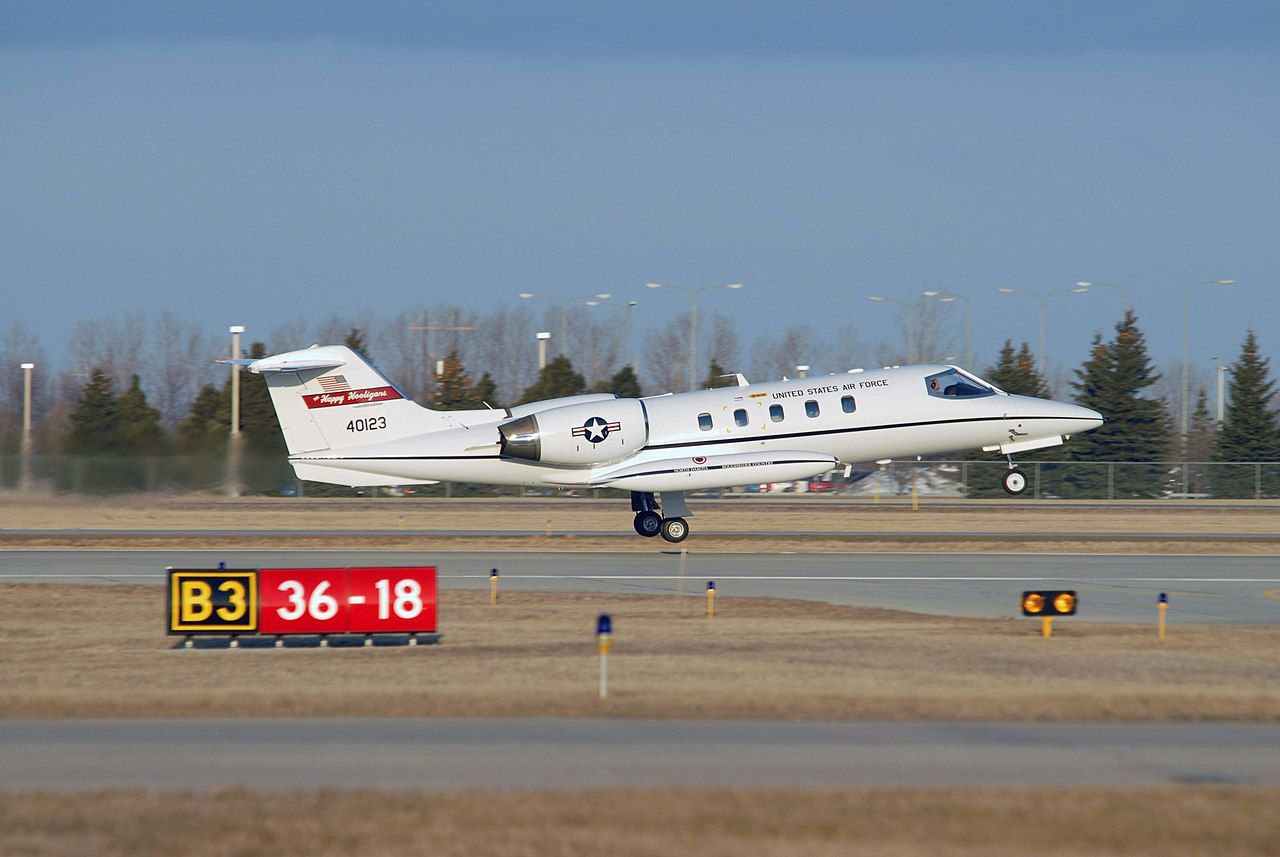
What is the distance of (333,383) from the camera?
33.9 m

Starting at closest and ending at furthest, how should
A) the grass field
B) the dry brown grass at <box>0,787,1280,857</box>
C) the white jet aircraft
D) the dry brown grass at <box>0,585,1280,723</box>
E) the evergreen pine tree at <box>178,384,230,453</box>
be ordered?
the dry brown grass at <box>0,787,1280,857</box>, the dry brown grass at <box>0,585,1280,723</box>, the white jet aircraft, the grass field, the evergreen pine tree at <box>178,384,230,453</box>

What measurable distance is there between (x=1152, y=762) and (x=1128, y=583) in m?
16.8

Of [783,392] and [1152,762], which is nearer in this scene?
[1152,762]

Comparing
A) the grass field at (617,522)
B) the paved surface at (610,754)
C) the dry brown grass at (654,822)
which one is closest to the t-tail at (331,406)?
the grass field at (617,522)

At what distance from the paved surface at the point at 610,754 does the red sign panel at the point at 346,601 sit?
541cm

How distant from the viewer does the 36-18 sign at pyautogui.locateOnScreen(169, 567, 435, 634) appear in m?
19.1

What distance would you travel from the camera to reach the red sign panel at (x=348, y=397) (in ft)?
111

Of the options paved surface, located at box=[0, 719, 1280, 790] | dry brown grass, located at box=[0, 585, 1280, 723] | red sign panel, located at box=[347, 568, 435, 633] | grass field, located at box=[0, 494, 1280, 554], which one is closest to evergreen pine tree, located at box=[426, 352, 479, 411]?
grass field, located at box=[0, 494, 1280, 554]

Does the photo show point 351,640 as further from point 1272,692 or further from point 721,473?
point 721,473

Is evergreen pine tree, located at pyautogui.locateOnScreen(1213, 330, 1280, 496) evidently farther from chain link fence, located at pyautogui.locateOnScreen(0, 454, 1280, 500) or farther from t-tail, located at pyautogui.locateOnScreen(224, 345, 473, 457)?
t-tail, located at pyautogui.locateOnScreen(224, 345, 473, 457)

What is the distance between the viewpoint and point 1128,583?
91.4ft

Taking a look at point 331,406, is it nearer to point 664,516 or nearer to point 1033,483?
point 664,516

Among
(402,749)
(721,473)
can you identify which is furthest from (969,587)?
(402,749)

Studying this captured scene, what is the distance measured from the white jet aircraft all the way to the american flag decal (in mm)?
25
